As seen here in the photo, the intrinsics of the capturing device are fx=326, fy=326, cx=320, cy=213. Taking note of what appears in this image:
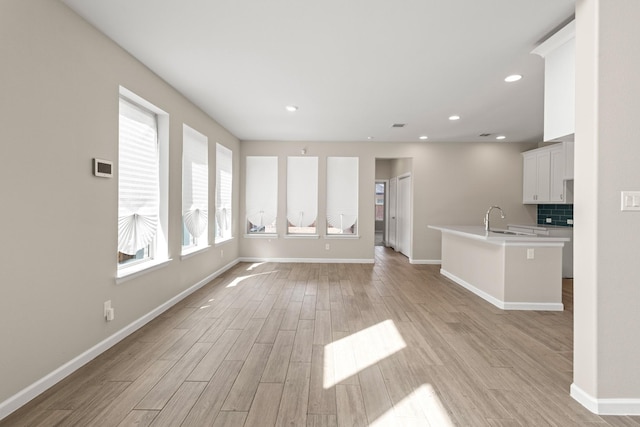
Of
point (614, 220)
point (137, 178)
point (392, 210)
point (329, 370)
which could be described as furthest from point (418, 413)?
point (392, 210)

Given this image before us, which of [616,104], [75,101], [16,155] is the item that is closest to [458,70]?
[616,104]

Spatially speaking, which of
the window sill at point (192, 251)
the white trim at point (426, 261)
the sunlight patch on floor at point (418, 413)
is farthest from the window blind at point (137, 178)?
the white trim at point (426, 261)

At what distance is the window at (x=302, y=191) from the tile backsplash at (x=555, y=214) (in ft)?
15.6

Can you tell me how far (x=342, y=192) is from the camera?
706 centimetres

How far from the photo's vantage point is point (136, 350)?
2.73 metres

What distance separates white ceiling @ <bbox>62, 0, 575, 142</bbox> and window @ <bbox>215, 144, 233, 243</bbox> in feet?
3.25

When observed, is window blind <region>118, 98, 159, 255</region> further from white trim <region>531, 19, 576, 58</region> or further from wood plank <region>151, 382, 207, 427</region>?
white trim <region>531, 19, 576, 58</region>

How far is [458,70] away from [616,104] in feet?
5.41

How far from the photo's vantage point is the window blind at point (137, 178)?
122 inches

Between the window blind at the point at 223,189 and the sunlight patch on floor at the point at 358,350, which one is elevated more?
the window blind at the point at 223,189

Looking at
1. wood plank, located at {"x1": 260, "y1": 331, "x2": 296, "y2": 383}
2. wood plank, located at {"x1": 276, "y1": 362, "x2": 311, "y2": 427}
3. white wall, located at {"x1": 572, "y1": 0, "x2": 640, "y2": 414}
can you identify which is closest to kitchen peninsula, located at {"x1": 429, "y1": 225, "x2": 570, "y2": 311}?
white wall, located at {"x1": 572, "y1": 0, "x2": 640, "y2": 414}

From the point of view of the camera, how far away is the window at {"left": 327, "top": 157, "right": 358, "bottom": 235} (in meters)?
7.05

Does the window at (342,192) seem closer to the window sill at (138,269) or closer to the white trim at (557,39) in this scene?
the window sill at (138,269)

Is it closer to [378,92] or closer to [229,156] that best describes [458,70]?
[378,92]
